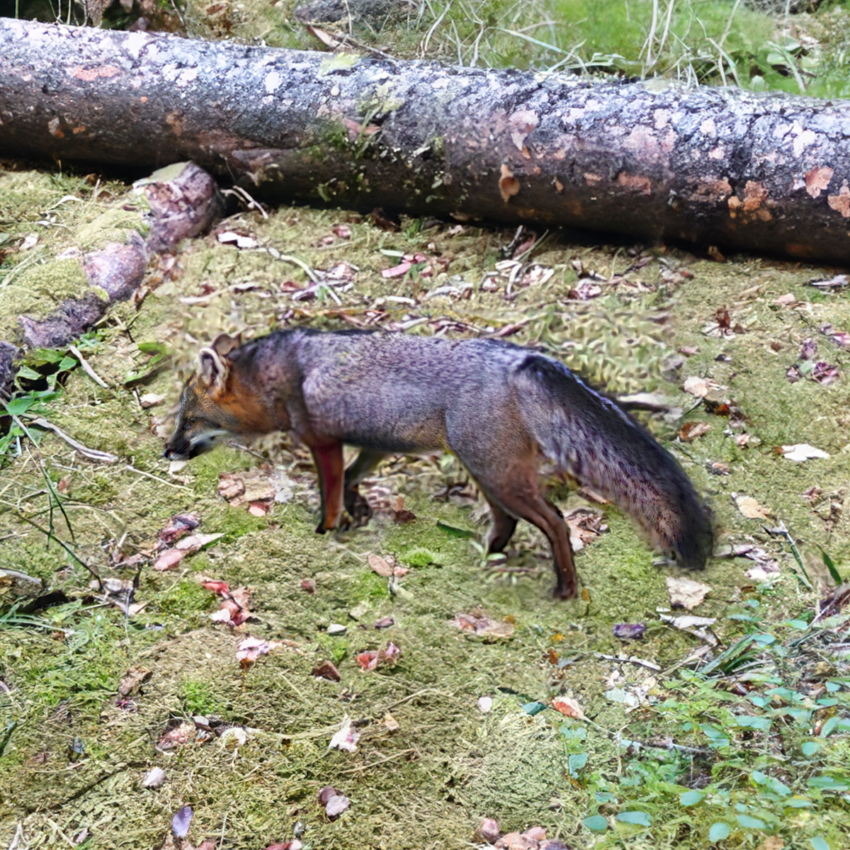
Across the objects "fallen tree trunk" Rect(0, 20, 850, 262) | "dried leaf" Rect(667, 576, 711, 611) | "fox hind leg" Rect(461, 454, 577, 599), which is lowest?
"dried leaf" Rect(667, 576, 711, 611)

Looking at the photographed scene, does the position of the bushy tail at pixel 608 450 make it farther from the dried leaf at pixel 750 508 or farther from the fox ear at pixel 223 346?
the fox ear at pixel 223 346

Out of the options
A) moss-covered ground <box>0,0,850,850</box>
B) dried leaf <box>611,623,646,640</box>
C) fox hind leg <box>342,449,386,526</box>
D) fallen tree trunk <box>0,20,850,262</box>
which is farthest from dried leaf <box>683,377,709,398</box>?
fox hind leg <box>342,449,386,526</box>

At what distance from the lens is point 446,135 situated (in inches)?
215

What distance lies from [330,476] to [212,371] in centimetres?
61

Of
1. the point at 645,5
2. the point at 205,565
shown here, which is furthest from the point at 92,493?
the point at 645,5

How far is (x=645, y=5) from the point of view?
7355 millimetres

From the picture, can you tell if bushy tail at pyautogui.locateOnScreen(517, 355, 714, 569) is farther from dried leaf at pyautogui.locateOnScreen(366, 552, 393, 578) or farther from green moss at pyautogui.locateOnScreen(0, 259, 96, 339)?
green moss at pyautogui.locateOnScreen(0, 259, 96, 339)

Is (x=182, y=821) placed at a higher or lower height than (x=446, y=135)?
lower

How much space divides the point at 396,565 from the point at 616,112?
329cm

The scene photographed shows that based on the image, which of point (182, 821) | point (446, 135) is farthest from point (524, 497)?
point (446, 135)

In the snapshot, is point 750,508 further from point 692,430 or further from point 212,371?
point 212,371

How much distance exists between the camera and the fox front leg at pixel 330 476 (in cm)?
335

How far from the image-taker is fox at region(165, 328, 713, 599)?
301 centimetres

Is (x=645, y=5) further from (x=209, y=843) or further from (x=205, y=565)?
(x=209, y=843)
